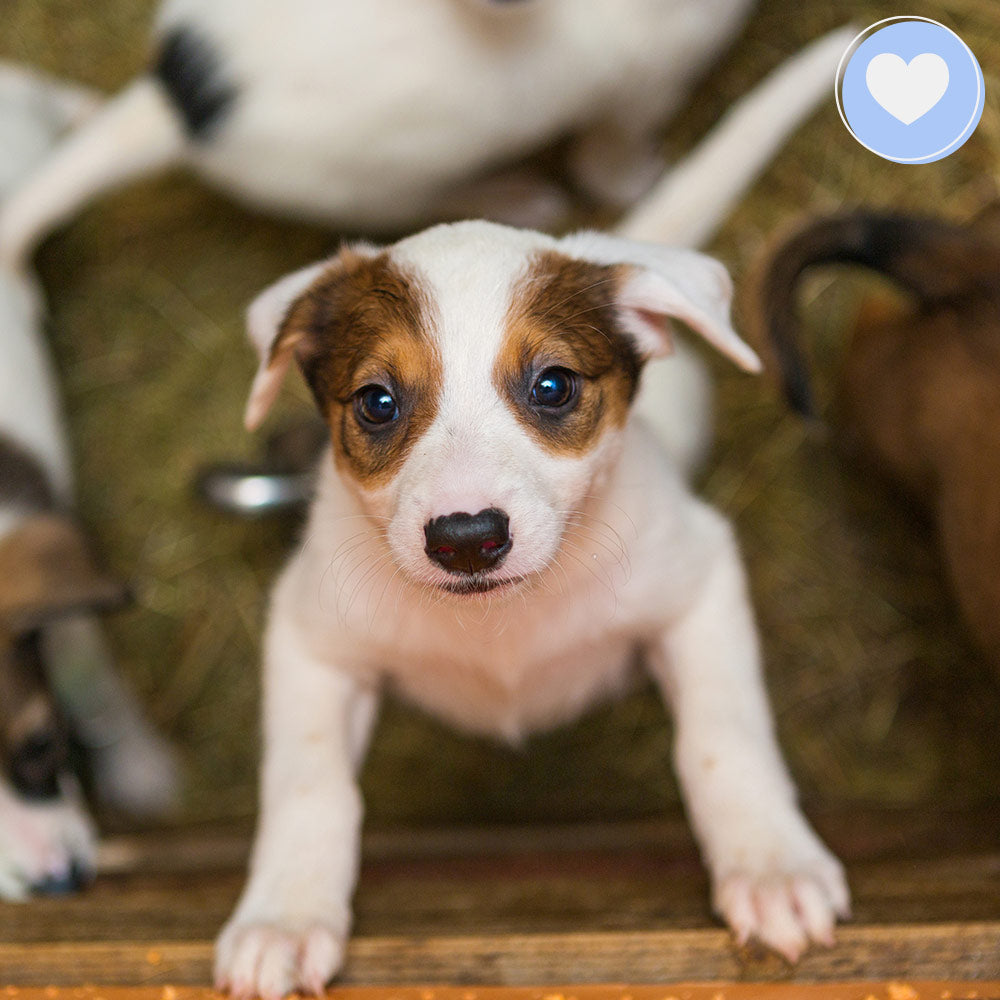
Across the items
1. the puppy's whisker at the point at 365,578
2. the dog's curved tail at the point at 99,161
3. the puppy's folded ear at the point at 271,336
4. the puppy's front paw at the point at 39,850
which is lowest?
the puppy's front paw at the point at 39,850

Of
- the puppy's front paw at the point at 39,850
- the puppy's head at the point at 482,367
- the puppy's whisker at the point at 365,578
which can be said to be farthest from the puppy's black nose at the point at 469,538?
the puppy's front paw at the point at 39,850

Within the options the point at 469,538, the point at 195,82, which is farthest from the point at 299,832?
the point at 195,82

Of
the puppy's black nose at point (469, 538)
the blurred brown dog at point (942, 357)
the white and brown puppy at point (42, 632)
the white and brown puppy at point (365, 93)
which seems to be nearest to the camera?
the puppy's black nose at point (469, 538)

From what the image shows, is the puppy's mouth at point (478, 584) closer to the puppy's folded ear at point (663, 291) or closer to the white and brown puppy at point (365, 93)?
the puppy's folded ear at point (663, 291)

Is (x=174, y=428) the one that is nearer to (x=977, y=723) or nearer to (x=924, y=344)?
(x=924, y=344)

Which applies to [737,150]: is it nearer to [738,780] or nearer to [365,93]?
[365,93]
